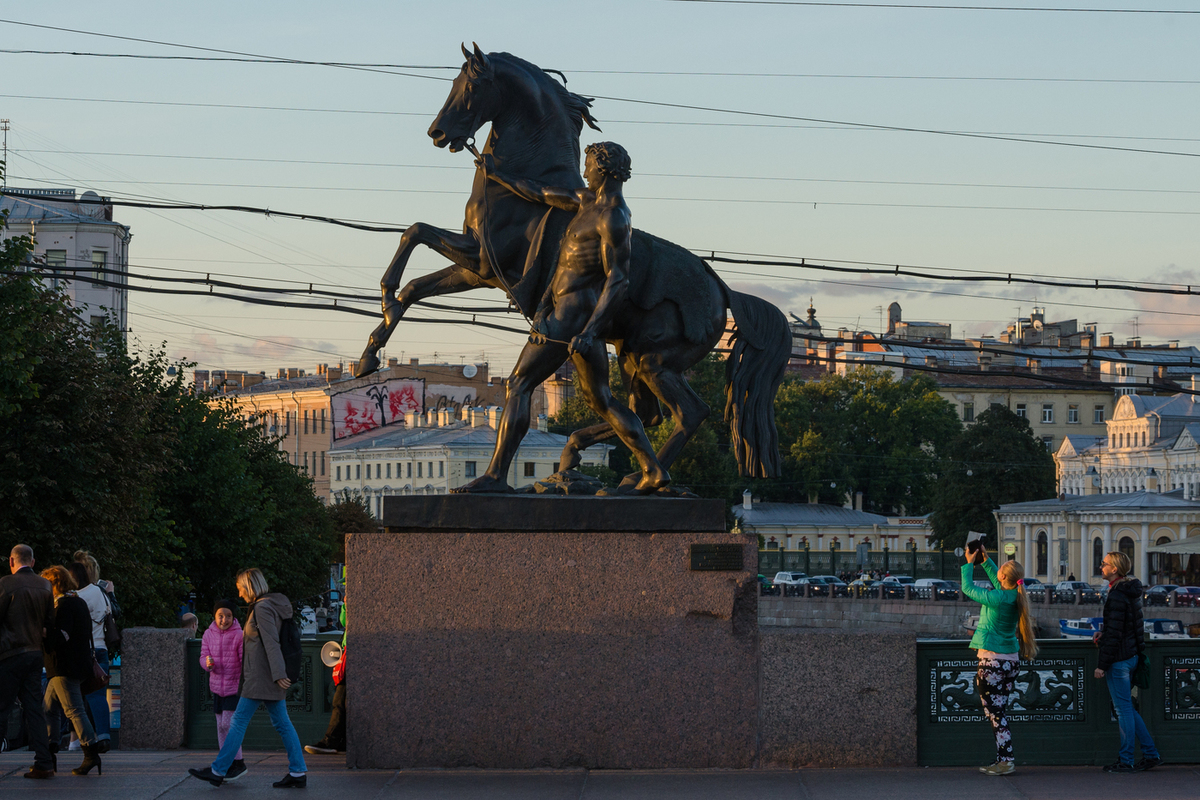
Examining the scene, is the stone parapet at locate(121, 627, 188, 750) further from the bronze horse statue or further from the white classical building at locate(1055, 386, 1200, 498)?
the white classical building at locate(1055, 386, 1200, 498)

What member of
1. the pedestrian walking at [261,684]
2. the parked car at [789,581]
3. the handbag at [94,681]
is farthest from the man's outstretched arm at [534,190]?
the parked car at [789,581]

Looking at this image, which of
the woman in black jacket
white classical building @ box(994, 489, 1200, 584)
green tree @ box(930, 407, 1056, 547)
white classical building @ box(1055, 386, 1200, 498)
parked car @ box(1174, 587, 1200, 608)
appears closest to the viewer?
the woman in black jacket

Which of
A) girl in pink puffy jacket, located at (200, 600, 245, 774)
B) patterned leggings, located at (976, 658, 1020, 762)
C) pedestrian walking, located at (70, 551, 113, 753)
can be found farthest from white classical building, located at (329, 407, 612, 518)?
patterned leggings, located at (976, 658, 1020, 762)

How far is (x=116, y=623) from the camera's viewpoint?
1180 centimetres

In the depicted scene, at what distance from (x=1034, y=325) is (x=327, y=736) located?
388 ft

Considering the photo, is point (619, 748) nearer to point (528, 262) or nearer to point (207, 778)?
point (207, 778)

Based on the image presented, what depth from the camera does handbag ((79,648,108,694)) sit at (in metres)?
10.5

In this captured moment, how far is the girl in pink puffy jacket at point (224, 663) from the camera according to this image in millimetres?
9805

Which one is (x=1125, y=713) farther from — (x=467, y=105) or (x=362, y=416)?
(x=362, y=416)

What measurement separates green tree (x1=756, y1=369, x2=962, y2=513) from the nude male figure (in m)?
95.6

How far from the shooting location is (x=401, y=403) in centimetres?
11912

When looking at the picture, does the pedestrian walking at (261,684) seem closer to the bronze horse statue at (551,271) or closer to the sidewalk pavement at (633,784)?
the sidewalk pavement at (633,784)

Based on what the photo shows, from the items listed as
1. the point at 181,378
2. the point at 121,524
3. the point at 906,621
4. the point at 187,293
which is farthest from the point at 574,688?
the point at 906,621

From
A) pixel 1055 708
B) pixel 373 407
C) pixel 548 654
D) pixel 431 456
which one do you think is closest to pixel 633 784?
pixel 548 654
